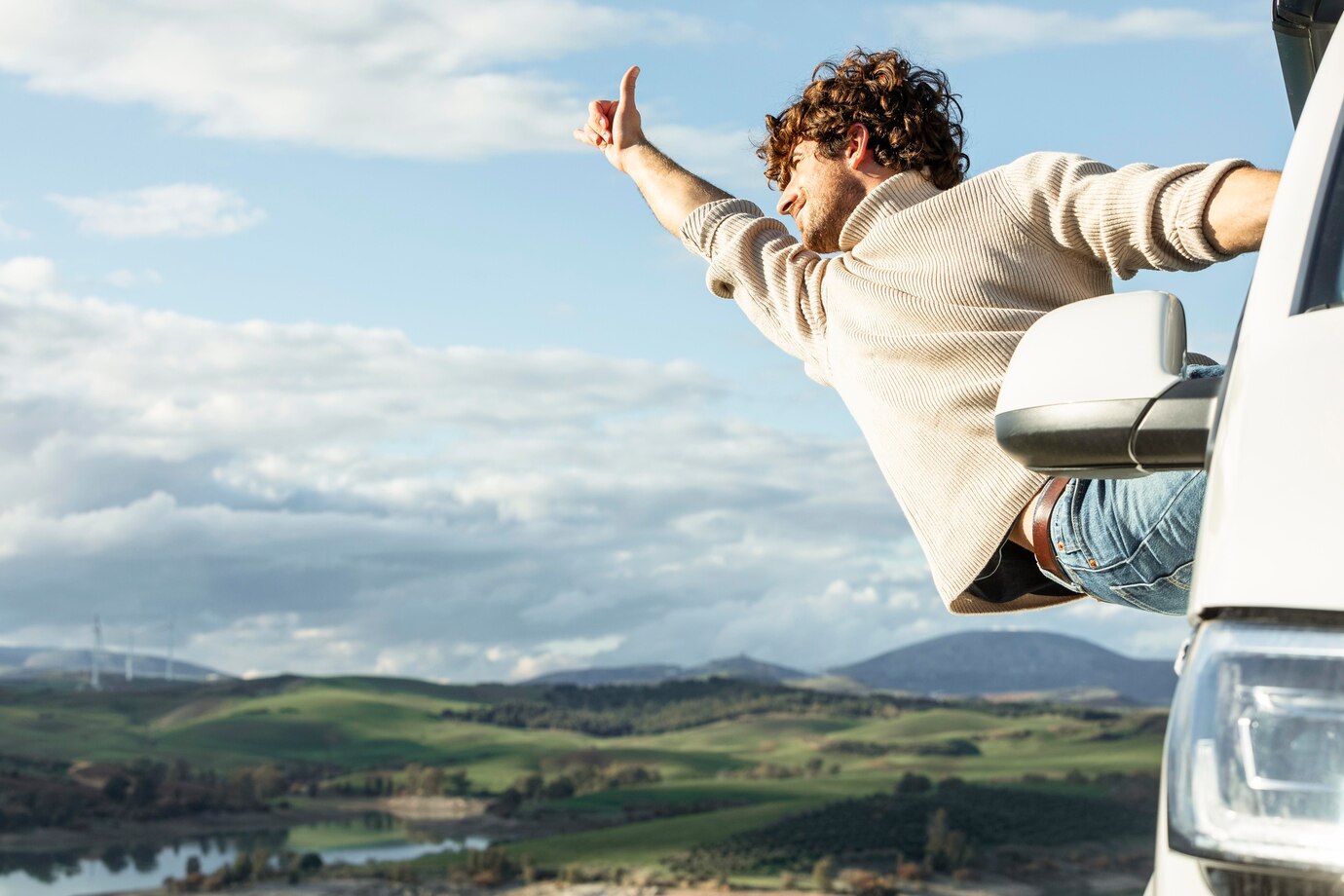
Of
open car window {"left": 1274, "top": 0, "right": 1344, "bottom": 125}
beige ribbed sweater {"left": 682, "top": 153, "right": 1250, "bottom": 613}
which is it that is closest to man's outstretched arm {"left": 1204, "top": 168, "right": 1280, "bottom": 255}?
beige ribbed sweater {"left": 682, "top": 153, "right": 1250, "bottom": 613}

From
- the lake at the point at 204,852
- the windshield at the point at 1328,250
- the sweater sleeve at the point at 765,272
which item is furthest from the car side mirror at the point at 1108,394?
the lake at the point at 204,852

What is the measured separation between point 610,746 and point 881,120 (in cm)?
3704

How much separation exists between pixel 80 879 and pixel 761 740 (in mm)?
17287

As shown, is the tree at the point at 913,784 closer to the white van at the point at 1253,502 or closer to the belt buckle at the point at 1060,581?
the belt buckle at the point at 1060,581

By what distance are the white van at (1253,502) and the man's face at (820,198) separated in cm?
137

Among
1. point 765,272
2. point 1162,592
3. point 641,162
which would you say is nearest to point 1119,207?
point 1162,592

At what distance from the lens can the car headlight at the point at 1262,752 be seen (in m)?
1.24

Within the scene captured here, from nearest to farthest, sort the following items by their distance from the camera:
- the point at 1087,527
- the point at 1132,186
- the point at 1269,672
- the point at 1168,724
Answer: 1. the point at 1269,672
2. the point at 1168,724
3. the point at 1132,186
4. the point at 1087,527

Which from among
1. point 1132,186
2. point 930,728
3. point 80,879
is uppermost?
point 1132,186

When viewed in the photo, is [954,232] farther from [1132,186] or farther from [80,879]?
[80,879]

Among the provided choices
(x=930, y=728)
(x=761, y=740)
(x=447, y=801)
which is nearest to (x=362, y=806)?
(x=447, y=801)

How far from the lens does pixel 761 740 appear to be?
3934 centimetres

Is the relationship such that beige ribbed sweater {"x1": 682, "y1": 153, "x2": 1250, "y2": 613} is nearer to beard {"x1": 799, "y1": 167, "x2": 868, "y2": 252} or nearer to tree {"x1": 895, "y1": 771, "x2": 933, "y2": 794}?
beard {"x1": 799, "y1": 167, "x2": 868, "y2": 252}

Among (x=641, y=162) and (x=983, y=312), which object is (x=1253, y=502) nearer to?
(x=983, y=312)
